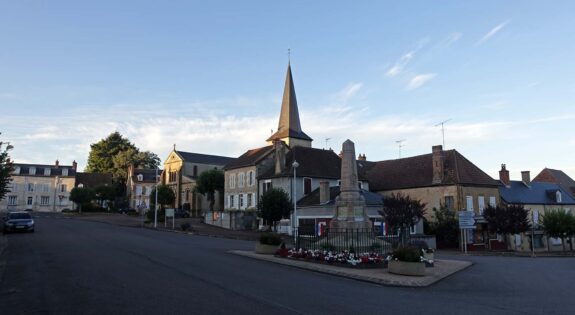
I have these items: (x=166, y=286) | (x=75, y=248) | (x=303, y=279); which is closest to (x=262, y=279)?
(x=303, y=279)

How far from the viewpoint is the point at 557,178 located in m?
65.2

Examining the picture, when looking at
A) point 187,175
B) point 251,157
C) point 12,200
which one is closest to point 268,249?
point 251,157

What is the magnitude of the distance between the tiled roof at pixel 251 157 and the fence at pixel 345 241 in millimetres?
28490

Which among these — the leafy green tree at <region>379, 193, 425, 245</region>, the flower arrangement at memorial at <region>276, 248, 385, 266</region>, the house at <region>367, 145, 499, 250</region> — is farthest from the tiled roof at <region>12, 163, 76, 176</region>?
the flower arrangement at memorial at <region>276, 248, 385, 266</region>

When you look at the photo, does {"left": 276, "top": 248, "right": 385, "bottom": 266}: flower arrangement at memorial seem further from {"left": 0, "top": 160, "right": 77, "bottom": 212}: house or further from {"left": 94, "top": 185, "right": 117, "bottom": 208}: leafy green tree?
{"left": 0, "top": 160, "right": 77, "bottom": 212}: house

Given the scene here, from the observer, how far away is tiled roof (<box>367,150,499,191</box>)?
41.3 m

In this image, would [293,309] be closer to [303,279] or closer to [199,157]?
[303,279]

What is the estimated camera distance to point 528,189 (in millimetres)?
48906

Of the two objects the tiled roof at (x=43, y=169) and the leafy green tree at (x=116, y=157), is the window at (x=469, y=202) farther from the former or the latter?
the tiled roof at (x=43, y=169)

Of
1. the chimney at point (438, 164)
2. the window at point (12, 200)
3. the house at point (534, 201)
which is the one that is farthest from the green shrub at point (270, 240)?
the window at point (12, 200)

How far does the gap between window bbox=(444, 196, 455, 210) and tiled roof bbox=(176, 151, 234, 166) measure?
4489 cm

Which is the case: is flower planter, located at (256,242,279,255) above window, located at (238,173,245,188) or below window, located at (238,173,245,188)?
below

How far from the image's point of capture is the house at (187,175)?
222ft

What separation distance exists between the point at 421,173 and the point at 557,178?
112 ft
